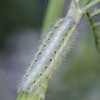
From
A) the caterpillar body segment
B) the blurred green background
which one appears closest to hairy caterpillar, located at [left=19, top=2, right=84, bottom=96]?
the caterpillar body segment

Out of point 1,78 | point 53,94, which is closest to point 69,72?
point 53,94

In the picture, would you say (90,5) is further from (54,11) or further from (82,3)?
(54,11)

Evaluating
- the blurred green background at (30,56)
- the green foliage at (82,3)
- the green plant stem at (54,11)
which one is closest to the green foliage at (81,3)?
the green foliage at (82,3)

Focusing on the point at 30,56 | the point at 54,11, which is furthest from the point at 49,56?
the point at 30,56

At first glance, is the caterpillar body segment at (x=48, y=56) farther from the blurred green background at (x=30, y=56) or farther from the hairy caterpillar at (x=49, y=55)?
the blurred green background at (x=30, y=56)

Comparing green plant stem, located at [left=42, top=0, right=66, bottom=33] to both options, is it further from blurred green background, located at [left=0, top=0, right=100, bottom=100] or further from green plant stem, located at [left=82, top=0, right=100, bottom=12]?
blurred green background, located at [left=0, top=0, right=100, bottom=100]

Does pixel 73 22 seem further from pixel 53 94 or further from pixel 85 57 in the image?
pixel 85 57
